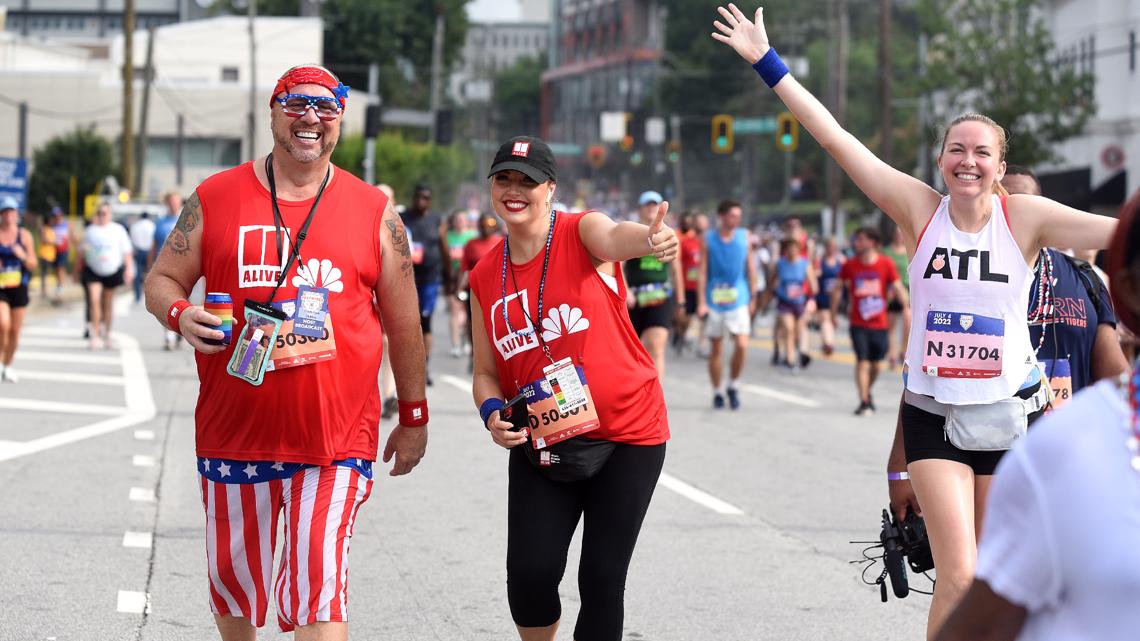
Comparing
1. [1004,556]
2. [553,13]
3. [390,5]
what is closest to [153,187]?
[390,5]

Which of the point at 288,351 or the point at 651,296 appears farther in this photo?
the point at 651,296

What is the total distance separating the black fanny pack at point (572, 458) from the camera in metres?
4.92

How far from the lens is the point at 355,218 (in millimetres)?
4738

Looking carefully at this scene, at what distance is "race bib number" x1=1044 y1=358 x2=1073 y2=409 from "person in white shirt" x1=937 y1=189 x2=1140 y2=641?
3.85 meters

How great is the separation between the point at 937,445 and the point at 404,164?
196 ft

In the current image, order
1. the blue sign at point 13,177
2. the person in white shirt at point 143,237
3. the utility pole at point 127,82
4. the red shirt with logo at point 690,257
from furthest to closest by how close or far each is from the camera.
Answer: the utility pole at point 127,82 < the blue sign at point 13,177 < the person in white shirt at point 143,237 < the red shirt with logo at point 690,257

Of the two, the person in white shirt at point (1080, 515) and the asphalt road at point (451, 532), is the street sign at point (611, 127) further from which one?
the person in white shirt at point (1080, 515)

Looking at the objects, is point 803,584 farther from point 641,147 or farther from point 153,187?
point 641,147

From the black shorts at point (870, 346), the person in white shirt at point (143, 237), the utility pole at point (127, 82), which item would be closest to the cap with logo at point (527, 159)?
the black shorts at point (870, 346)

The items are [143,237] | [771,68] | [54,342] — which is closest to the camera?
[771,68]

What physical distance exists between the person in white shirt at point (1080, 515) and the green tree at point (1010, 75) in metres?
36.5

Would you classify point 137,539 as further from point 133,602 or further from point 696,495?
point 696,495

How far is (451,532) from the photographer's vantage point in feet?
28.9

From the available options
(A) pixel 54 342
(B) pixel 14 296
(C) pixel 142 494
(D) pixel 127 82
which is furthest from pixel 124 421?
(D) pixel 127 82
